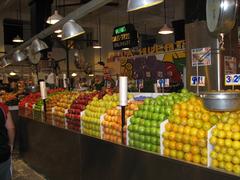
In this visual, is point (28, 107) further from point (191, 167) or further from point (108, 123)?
point (191, 167)

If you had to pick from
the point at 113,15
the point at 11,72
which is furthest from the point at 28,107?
the point at 11,72

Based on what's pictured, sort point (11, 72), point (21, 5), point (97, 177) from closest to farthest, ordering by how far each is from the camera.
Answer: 1. point (97, 177)
2. point (21, 5)
3. point (11, 72)

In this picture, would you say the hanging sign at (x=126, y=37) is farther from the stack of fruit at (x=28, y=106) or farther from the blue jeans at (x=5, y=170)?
the blue jeans at (x=5, y=170)

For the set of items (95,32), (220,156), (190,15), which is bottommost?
(220,156)

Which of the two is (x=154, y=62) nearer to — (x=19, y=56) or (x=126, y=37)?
(x=126, y=37)

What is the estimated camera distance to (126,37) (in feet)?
31.4

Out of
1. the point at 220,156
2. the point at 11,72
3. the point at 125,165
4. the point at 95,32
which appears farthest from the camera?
the point at 11,72

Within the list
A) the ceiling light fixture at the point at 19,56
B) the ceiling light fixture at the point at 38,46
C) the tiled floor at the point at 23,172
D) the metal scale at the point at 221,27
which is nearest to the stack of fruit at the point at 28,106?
the tiled floor at the point at 23,172

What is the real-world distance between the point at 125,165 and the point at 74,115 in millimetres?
1762

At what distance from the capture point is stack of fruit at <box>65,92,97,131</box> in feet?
15.7

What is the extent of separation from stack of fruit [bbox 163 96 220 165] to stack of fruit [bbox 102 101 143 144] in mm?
733

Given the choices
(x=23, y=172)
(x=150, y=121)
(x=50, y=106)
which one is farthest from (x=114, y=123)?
(x=23, y=172)

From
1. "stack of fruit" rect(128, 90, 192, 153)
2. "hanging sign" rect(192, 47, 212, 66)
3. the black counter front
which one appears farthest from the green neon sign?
"stack of fruit" rect(128, 90, 192, 153)

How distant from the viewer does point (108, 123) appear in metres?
3.96
